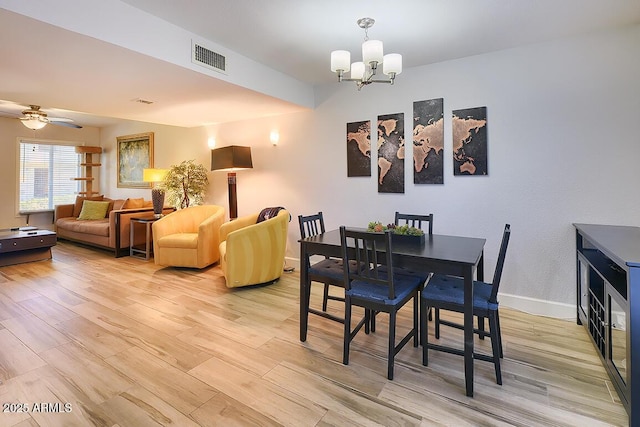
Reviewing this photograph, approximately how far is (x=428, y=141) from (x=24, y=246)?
594cm

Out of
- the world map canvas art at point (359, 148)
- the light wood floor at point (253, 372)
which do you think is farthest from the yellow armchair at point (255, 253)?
the world map canvas art at point (359, 148)

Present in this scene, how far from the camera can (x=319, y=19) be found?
2510 mm

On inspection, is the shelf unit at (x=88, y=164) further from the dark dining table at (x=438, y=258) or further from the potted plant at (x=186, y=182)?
the dark dining table at (x=438, y=258)

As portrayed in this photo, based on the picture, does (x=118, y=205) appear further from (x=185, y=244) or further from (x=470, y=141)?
(x=470, y=141)

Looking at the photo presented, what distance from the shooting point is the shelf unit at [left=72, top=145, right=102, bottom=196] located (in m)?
7.31

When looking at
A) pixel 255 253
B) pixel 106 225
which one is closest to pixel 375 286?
pixel 255 253

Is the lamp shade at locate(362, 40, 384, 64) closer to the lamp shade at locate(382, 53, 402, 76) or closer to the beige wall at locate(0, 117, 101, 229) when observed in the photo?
the lamp shade at locate(382, 53, 402, 76)

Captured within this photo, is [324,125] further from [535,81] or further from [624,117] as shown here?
[624,117]

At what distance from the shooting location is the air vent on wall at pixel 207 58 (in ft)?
9.14

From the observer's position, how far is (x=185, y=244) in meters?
4.29

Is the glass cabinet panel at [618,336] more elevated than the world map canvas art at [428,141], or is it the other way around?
the world map canvas art at [428,141]

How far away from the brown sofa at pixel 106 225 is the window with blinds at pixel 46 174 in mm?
684

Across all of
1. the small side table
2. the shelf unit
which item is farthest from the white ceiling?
the shelf unit

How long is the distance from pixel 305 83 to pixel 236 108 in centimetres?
98
